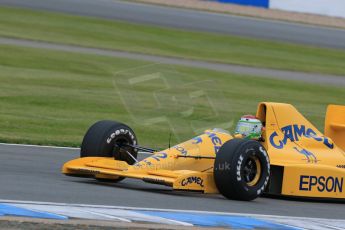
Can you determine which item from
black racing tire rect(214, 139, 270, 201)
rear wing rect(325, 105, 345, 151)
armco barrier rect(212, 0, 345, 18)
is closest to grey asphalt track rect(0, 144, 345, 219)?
black racing tire rect(214, 139, 270, 201)

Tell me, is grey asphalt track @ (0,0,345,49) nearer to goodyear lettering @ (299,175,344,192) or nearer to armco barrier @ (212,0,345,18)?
armco barrier @ (212,0,345,18)

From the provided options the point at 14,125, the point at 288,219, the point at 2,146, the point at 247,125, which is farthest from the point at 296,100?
the point at 288,219

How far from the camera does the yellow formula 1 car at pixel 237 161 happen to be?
9.80 metres

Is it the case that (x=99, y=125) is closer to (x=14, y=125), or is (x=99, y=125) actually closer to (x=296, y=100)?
(x=14, y=125)

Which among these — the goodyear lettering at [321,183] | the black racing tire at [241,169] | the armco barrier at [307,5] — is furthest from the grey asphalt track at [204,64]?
the black racing tire at [241,169]

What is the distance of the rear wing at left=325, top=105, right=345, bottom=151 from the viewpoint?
1171 centimetres

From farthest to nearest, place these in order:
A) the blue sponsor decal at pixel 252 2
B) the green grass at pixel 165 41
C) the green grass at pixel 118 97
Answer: the blue sponsor decal at pixel 252 2
the green grass at pixel 165 41
the green grass at pixel 118 97

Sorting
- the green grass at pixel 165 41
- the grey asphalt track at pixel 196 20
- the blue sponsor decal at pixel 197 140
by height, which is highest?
the grey asphalt track at pixel 196 20

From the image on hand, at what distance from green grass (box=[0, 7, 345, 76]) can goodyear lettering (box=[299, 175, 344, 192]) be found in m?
18.6

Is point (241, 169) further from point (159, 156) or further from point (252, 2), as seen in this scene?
point (252, 2)

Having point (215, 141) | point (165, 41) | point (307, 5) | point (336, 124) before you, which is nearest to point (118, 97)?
point (336, 124)

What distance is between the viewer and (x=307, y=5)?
42750mm

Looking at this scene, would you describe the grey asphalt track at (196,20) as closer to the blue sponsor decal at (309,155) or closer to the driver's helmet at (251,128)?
the blue sponsor decal at (309,155)

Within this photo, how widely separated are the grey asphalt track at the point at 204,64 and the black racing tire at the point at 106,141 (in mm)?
16315
